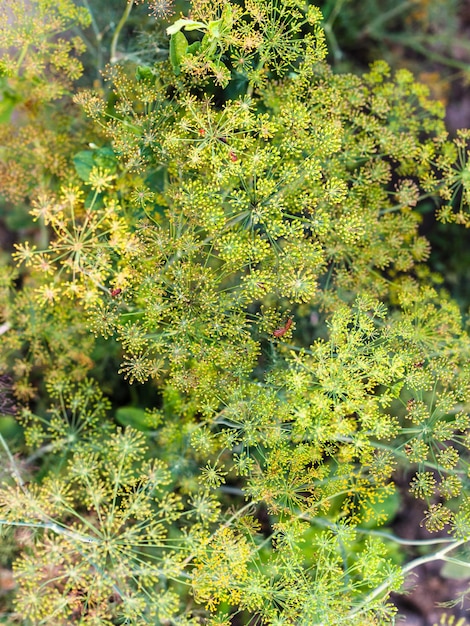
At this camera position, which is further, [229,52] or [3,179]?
[3,179]

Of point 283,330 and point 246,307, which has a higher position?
point 246,307

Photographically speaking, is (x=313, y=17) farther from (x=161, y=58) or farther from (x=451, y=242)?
(x=451, y=242)

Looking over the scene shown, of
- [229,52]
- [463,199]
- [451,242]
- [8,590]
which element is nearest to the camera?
[229,52]

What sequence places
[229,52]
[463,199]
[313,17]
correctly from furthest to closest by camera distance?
[463,199]
[229,52]
[313,17]

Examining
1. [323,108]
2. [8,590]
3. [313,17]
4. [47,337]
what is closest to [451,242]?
[323,108]

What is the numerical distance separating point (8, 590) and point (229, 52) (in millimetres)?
3457

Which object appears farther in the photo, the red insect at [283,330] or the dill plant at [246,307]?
the red insect at [283,330]

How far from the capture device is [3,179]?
10.5ft

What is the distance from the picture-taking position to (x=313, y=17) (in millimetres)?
2504

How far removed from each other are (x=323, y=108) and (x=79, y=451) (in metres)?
2.20

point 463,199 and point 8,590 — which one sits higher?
point 463,199

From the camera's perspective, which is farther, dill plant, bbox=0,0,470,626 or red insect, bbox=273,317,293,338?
red insect, bbox=273,317,293,338

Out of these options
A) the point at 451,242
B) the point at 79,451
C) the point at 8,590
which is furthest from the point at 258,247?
the point at 8,590

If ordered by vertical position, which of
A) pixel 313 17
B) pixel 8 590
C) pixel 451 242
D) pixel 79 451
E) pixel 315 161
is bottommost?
pixel 8 590
